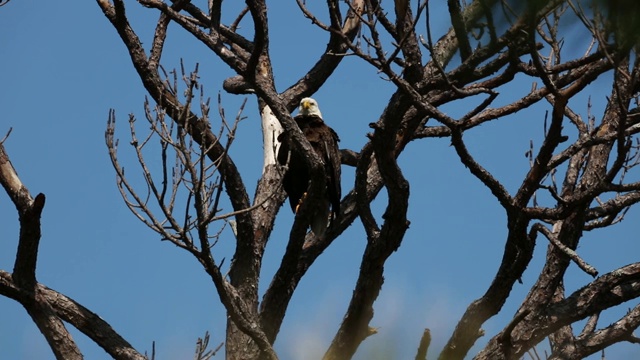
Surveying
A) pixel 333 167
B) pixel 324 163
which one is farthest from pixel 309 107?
pixel 324 163

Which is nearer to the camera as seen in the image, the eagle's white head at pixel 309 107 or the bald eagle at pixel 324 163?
the bald eagle at pixel 324 163

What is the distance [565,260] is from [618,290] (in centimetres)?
31

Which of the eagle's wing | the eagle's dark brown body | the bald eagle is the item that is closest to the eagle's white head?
the bald eagle

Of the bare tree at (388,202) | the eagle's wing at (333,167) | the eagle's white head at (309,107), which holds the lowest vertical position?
the bare tree at (388,202)

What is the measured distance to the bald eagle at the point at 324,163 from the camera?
627cm

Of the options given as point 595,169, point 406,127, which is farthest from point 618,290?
point 406,127

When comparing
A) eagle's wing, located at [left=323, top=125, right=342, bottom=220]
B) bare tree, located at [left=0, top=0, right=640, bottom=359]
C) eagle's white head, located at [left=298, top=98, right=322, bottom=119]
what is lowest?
bare tree, located at [left=0, top=0, right=640, bottom=359]

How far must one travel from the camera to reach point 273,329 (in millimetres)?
5543

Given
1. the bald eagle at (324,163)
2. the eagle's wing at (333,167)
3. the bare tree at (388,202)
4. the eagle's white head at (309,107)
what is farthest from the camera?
the eagle's white head at (309,107)

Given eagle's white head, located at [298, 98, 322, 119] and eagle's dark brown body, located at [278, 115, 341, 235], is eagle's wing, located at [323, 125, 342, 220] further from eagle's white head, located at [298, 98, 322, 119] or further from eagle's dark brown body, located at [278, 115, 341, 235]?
eagle's white head, located at [298, 98, 322, 119]

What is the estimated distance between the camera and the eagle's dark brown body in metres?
6.32

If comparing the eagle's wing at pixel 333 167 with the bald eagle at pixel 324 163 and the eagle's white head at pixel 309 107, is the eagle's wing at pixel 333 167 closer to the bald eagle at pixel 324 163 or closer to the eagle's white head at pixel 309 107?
the bald eagle at pixel 324 163

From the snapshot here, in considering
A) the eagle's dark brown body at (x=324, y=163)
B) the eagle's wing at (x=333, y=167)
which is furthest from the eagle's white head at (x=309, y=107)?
the eagle's wing at (x=333, y=167)

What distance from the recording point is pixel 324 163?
6262 mm
